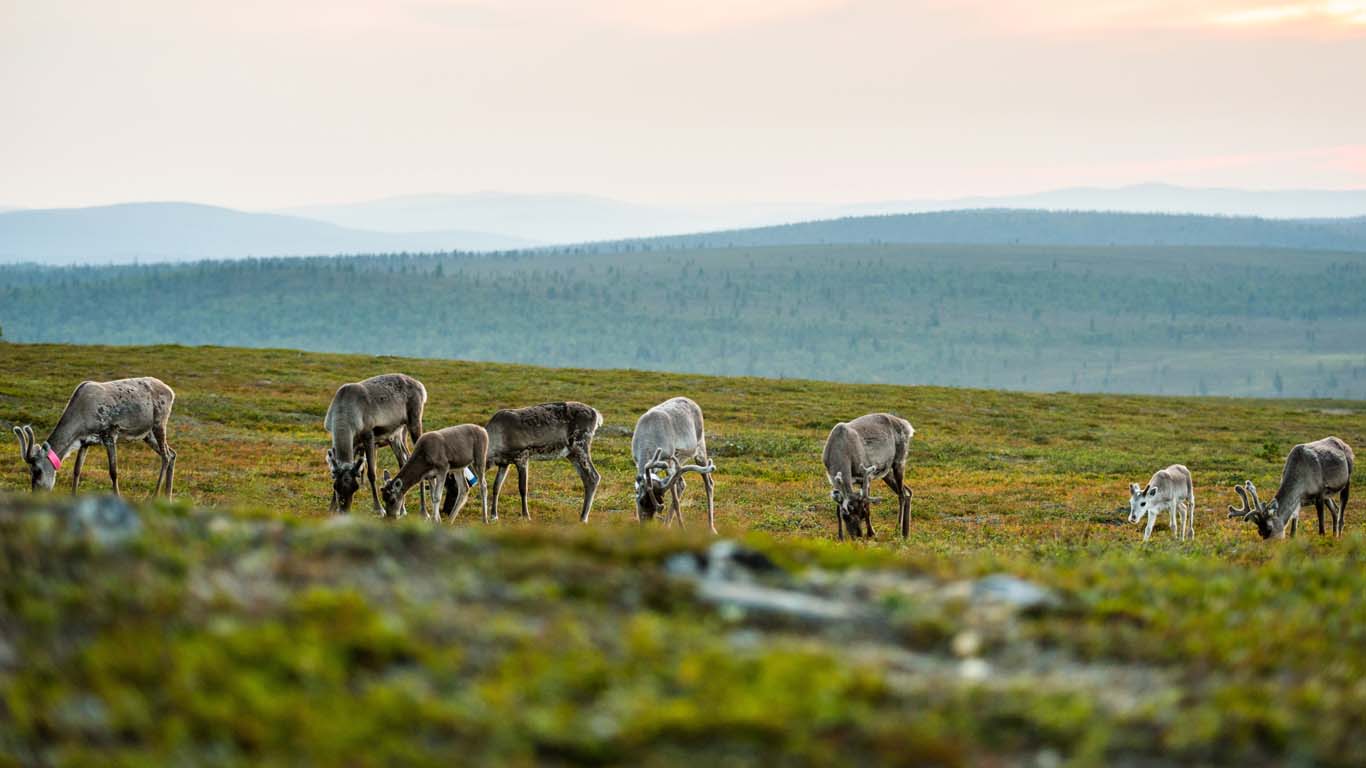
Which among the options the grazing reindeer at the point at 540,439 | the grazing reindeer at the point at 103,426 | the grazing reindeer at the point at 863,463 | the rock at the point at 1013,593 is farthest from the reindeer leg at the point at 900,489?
the rock at the point at 1013,593

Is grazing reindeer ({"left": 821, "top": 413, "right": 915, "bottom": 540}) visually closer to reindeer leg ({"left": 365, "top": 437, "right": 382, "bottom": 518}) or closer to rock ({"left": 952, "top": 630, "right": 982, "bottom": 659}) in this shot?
reindeer leg ({"left": 365, "top": 437, "right": 382, "bottom": 518})

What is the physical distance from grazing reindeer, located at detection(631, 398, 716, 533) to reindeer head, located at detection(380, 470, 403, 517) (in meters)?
4.42

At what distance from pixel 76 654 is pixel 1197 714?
665cm

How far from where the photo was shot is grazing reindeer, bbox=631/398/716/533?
2388 cm

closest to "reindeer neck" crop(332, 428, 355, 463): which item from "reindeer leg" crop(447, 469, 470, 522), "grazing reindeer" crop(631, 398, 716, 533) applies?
"reindeer leg" crop(447, 469, 470, 522)

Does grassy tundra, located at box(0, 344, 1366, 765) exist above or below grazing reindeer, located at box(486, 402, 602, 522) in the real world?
above

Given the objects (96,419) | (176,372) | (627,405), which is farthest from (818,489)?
(176,372)

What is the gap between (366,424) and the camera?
26.2 m

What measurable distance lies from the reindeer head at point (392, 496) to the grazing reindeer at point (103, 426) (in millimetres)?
5774

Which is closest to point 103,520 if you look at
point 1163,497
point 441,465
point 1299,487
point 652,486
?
point 441,465

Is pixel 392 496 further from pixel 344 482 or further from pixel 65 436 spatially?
pixel 65 436

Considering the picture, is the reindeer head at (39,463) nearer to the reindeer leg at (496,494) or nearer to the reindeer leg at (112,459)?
the reindeer leg at (112,459)

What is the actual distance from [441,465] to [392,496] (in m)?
1.18

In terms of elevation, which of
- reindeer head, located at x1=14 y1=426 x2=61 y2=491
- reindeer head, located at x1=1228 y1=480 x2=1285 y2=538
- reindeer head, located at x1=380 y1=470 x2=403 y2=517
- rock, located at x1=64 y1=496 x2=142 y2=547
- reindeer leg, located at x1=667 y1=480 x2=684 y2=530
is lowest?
reindeer head, located at x1=1228 y1=480 x2=1285 y2=538
